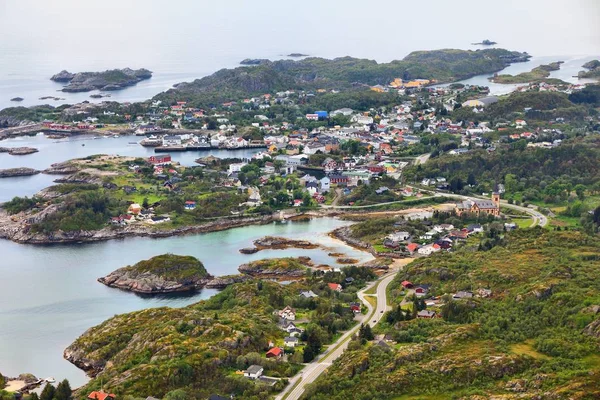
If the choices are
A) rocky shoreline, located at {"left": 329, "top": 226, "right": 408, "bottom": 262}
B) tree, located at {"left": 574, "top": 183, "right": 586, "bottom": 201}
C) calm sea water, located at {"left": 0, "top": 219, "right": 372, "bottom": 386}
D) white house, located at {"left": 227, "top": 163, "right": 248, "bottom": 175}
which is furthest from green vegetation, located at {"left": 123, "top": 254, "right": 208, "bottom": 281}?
tree, located at {"left": 574, "top": 183, "right": 586, "bottom": 201}

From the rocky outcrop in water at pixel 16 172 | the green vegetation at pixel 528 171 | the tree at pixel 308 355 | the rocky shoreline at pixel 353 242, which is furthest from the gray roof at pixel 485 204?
the rocky outcrop in water at pixel 16 172

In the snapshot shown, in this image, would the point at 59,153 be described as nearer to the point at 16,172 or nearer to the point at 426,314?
the point at 16,172

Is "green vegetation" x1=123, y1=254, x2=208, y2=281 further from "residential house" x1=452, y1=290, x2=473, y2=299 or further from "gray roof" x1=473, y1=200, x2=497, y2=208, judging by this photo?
"gray roof" x1=473, y1=200, x2=497, y2=208

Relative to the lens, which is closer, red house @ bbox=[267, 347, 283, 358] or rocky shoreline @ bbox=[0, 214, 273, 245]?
red house @ bbox=[267, 347, 283, 358]

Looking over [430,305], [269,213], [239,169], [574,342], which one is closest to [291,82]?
[239,169]

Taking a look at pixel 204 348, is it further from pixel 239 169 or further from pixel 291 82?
pixel 291 82

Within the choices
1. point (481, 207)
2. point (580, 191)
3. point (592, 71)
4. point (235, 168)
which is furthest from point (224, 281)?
point (592, 71)
